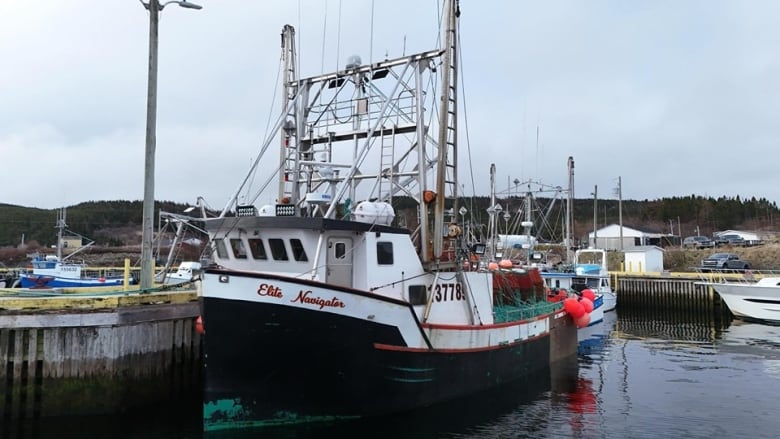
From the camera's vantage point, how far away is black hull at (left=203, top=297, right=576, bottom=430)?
10531 mm

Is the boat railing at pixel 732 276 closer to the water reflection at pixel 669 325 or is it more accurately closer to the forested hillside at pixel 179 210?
the water reflection at pixel 669 325

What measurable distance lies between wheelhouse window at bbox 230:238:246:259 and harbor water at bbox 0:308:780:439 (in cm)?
353

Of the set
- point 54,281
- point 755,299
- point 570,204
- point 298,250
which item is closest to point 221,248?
point 298,250

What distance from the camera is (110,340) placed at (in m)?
12.1

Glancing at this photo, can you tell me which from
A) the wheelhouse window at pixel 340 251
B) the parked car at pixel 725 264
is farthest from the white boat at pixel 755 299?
the wheelhouse window at pixel 340 251

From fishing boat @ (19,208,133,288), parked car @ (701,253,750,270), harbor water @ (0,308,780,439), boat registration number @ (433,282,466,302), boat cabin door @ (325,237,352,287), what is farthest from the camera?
parked car @ (701,253,750,270)

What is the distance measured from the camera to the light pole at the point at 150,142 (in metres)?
13.8

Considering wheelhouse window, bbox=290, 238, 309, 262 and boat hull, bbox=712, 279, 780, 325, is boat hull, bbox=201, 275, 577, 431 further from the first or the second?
boat hull, bbox=712, 279, 780, 325

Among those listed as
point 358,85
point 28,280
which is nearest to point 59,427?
point 358,85

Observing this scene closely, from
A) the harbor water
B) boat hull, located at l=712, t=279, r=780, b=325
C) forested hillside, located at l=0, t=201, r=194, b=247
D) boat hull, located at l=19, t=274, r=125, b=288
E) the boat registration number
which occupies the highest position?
forested hillside, located at l=0, t=201, r=194, b=247

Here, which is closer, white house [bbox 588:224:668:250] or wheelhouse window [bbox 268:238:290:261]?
wheelhouse window [bbox 268:238:290:261]

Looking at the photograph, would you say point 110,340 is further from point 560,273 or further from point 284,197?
point 560,273

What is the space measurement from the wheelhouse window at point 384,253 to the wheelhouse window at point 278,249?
74.4 inches

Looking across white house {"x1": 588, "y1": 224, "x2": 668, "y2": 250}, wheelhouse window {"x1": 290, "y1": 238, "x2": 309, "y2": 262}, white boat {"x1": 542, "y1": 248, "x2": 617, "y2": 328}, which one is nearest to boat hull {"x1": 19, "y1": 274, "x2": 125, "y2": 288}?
wheelhouse window {"x1": 290, "y1": 238, "x2": 309, "y2": 262}
